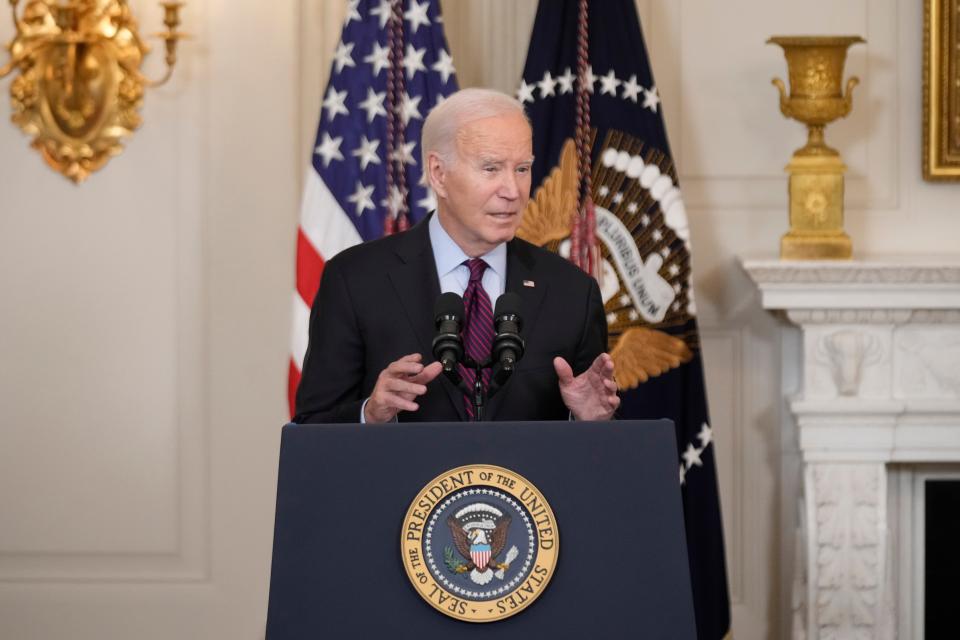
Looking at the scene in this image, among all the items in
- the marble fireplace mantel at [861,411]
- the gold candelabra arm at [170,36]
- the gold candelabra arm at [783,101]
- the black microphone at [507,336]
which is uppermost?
the gold candelabra arm at [170,36]

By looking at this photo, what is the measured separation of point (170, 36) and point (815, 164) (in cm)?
207

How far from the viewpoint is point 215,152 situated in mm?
4496

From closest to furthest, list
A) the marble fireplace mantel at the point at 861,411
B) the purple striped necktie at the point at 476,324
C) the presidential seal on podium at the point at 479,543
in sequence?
the presidential seal on podium at the point at 479,543 < the purple striped necktie at the point at 476,324 < the marble fireplace mantel at the point at 861,411

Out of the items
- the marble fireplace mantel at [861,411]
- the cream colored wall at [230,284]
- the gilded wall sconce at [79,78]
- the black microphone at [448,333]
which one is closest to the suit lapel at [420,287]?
the black microphone at [448,333]

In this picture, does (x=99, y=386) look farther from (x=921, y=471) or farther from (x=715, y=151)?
(x=921, y=471)

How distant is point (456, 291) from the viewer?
2.46 m

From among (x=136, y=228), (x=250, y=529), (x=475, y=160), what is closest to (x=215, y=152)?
(x=136, y=228)

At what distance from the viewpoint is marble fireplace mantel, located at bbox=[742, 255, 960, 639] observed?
4027 millimetres

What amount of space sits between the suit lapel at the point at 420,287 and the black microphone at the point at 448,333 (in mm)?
335

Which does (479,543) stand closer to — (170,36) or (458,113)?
(458,113)

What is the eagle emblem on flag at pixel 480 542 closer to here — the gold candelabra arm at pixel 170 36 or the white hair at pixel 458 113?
the white hair at pixel 458 113

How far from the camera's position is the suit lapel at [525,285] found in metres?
2.45

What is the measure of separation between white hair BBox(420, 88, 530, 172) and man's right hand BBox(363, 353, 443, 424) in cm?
55

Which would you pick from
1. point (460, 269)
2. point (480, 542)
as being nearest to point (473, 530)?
point (480, 542)
